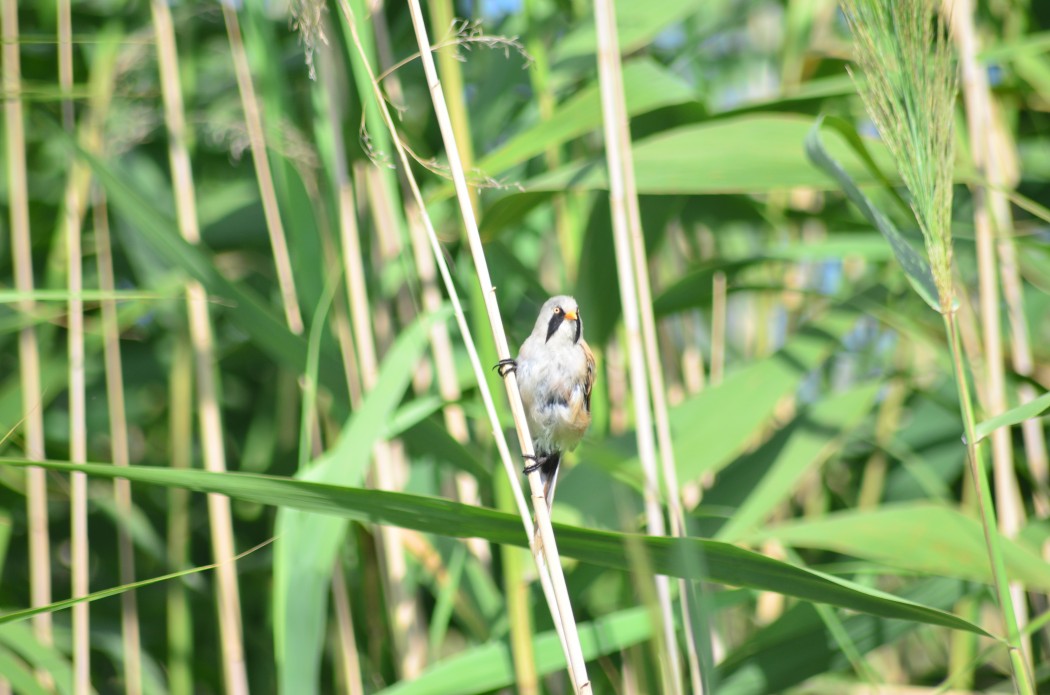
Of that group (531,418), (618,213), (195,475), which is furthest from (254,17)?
(195,475)

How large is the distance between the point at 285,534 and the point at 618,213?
2.42 ft

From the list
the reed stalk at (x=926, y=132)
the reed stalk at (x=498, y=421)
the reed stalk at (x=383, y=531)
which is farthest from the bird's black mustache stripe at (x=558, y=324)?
the reed stalk at (x=926, y=132)

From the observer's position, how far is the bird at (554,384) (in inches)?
72.4

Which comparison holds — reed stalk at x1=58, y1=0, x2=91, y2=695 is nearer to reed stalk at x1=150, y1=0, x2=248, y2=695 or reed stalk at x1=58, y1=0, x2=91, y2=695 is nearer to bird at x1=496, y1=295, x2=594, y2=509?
reed stalk at x1=150, y1=0, x2=248, y2=695

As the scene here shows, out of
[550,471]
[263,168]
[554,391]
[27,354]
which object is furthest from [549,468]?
[27,354]

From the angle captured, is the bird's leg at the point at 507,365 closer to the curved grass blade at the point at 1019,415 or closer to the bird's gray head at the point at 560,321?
the bird's gray head at the point at 560,321

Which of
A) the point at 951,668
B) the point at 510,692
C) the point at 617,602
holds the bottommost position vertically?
the point at 951,668

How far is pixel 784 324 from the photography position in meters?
2.60

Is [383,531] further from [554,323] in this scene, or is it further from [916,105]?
[916,105]

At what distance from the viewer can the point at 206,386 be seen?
6.82 feet

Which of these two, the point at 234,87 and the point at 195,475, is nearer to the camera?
the point at 195,475

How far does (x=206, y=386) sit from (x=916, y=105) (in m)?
1.52

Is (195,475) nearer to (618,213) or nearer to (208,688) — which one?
(618,213)

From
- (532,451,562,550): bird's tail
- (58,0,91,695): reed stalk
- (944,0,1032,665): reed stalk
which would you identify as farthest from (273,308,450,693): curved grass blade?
(944,0,1032,665): reed stalk
